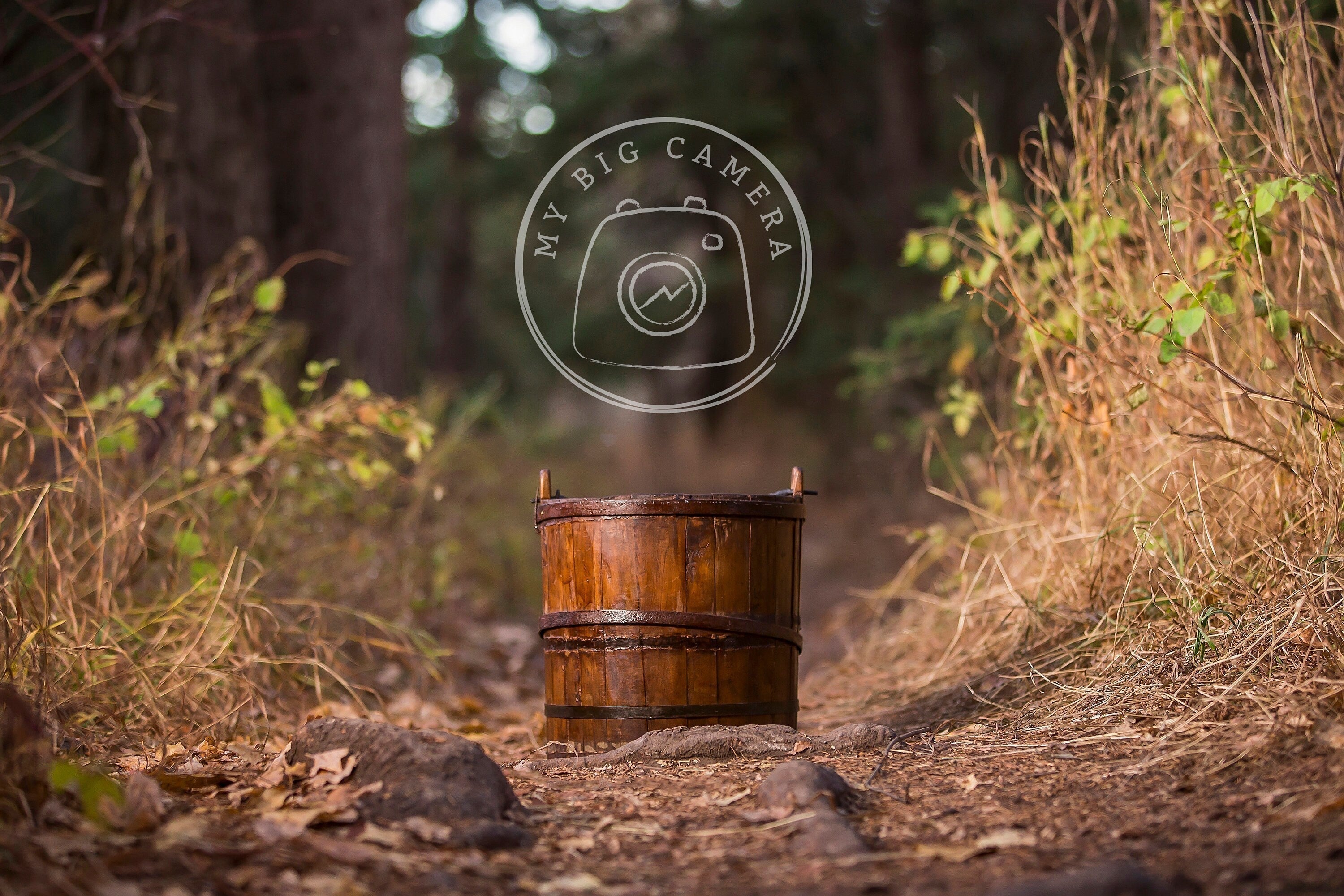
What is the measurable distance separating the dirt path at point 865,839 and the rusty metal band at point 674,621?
457 mm

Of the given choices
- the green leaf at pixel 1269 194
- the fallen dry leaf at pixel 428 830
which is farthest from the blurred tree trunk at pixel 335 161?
the green leaf at pixel 1269 194

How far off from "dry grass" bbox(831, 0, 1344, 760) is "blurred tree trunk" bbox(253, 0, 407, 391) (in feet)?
11.4

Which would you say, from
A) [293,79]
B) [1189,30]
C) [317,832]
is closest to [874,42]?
[293,79]

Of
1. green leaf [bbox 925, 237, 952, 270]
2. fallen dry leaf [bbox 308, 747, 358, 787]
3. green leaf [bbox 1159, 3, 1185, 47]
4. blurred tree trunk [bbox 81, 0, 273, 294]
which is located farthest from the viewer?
blurred tree trunk [bbox 81, 0, 273, 294]

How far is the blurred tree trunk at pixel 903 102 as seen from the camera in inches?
406

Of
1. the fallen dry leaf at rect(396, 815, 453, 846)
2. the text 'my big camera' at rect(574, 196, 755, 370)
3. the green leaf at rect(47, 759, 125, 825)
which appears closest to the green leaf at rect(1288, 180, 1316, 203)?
the fallen dry leaf at rect(396, 815, 453, 846)

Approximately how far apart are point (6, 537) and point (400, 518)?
2158 mm

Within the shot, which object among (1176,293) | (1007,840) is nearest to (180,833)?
(1007,840)

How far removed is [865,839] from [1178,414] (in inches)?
74.2

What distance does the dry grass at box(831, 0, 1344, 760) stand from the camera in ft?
8.80

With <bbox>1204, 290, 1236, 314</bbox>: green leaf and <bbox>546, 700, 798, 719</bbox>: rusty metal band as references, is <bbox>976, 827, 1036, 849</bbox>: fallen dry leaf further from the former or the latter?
<bbox>1204, 290, 1236, 314</bbox>: green leaf

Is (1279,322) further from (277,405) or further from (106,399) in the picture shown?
(106,399)

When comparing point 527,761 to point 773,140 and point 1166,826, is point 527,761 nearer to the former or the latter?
point 1166,826

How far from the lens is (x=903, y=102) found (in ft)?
34.5
